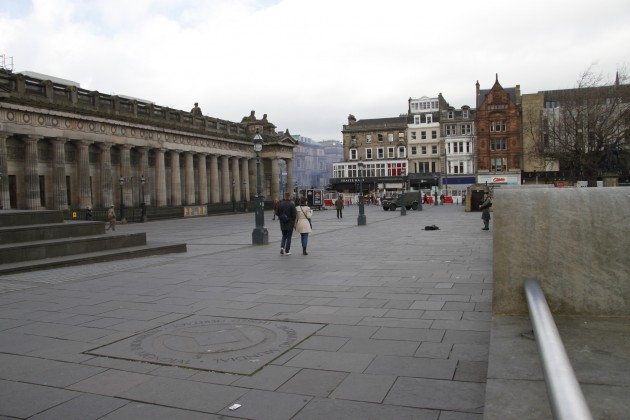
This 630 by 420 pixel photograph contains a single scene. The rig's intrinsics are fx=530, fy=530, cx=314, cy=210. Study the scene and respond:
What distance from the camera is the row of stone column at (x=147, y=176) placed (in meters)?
39.0

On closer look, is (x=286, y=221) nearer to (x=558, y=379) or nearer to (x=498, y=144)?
(x=558, y=379)

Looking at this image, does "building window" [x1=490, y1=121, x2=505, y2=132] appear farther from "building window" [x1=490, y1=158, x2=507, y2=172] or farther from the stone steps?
the stone steps

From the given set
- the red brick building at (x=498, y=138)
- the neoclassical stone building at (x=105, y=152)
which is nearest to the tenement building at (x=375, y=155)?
the red brick building at (x=498, y=138)

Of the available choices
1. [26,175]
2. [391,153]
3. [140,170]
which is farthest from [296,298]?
[391,153]

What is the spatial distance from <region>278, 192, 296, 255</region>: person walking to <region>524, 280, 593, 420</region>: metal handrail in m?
12.6

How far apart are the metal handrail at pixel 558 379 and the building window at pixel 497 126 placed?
278 feet

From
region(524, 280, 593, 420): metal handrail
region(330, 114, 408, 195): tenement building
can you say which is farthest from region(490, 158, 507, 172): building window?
region(524, 280, 593, 420): metal handrail

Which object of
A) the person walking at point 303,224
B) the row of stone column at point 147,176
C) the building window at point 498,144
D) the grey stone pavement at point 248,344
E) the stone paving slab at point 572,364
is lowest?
the grey stone pavement at point 248,344

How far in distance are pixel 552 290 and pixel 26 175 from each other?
41390 millimetres

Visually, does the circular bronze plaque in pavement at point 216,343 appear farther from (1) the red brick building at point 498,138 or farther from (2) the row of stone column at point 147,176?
(1) the red brick building at point 498,138

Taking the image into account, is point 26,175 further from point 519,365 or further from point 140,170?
point 519,365

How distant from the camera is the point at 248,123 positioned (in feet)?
244

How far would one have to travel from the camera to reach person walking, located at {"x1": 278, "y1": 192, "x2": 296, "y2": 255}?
51.3 ft

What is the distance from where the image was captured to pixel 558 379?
2232 mm
